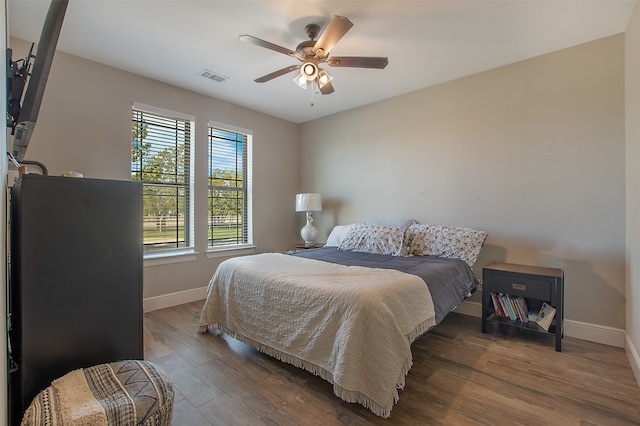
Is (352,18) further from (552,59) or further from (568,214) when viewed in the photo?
(568,214)

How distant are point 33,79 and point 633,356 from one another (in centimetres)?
390

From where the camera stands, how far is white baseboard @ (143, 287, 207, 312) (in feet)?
10.6

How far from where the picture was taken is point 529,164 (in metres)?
2.85

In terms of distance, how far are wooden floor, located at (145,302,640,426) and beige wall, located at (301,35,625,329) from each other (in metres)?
0.77

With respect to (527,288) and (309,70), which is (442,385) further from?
(309,70)

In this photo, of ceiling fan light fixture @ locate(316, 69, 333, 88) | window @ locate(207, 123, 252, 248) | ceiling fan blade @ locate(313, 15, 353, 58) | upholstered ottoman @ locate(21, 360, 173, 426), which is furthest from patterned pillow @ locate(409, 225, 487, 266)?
upholstered ottoman @ locate(21, 360, 173, 426)

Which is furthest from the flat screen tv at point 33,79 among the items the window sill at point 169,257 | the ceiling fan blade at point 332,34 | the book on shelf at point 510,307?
the book on shelf at point 510,307

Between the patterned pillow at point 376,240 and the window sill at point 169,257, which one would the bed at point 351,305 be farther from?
the window sill at point 169,257

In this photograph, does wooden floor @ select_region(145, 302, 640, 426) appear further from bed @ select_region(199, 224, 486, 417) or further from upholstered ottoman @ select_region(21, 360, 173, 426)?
upholstered ottoman @ select_region(21, 360, 173, 426)

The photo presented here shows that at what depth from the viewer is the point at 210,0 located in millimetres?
2049

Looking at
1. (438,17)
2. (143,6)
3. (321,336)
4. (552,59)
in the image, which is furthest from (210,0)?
(552,59)

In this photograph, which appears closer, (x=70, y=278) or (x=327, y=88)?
(x=70, y=278)

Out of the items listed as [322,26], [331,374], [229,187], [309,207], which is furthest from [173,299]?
[322,26]

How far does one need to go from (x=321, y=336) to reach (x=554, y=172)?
2.63 meters
